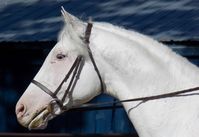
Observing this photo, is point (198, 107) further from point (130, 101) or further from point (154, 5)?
point (154, 5)

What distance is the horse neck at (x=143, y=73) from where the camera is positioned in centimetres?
409

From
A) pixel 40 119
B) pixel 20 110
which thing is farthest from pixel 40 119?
pixel 20 110

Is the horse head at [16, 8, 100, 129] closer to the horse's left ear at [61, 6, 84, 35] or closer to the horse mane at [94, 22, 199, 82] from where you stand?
the horse's left ear at [61, 6, 84, 35]

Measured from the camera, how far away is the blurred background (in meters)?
7.55

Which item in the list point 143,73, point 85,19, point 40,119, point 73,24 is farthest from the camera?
point 85,19

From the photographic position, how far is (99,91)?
4324mm

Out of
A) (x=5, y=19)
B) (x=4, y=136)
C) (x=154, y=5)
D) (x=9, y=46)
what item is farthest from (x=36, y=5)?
(x=4, y=136)

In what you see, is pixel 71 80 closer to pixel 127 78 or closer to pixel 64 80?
pixel 64 80

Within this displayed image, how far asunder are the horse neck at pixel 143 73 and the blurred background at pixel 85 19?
307 centimetres

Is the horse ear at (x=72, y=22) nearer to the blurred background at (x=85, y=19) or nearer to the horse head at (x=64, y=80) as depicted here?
the horse head at (x=64, y=80)

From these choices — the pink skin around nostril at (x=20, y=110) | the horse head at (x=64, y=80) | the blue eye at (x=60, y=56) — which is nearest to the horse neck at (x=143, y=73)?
the horse head at (x=64, y=80)

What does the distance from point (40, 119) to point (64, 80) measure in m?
0.35

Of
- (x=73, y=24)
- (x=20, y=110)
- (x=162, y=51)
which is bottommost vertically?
(x=20, y=110)

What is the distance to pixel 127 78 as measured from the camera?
421 centimetres
